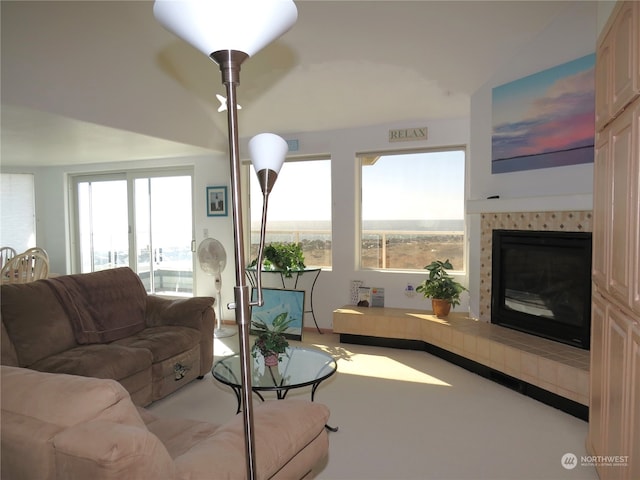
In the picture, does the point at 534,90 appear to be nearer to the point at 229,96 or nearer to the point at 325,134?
the point at 325,134

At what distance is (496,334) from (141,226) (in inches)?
182

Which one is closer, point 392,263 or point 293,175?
point 392,263

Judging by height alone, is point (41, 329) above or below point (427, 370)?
above

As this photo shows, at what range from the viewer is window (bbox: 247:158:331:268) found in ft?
16.3

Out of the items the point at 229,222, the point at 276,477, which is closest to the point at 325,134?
the point at 229,222

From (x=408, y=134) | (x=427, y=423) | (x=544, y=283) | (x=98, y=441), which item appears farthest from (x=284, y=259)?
(x=98, y=441)

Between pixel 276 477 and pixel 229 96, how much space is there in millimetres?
1187

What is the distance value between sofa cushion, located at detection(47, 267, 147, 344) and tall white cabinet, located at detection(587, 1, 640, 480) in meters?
3.01

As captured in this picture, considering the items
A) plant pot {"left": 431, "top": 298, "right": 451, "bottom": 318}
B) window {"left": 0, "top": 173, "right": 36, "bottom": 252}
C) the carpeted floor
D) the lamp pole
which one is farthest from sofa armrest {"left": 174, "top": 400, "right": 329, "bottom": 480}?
window {"left": 0, "top": 173, "right": 36, "bottom": 252}

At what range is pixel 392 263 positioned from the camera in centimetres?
473

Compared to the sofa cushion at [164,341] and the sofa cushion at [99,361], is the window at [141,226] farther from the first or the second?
the sofa cushion at [99,361]

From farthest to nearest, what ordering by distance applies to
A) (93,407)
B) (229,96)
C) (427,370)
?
1. (427,370)
2. (93,407)
3. (229,96)

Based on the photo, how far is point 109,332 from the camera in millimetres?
3111

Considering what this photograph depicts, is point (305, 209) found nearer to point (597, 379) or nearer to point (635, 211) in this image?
point (597, 379)
